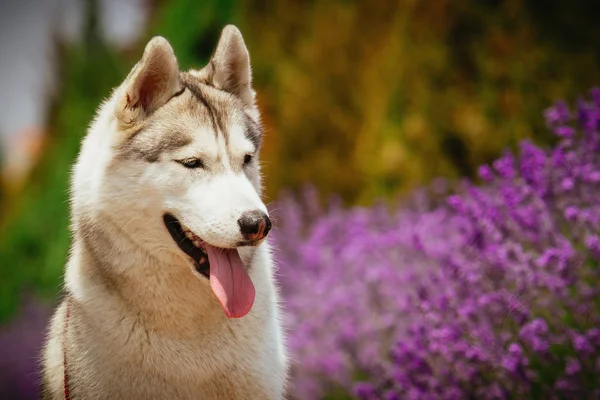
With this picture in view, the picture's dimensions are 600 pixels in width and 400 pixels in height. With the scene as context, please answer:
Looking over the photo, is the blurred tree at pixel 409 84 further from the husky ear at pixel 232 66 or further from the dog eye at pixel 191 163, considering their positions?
the dog eye at pixel 191 163

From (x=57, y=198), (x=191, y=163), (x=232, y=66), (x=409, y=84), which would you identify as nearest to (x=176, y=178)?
(x=191, y=163)

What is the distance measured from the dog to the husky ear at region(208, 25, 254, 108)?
0.88ft

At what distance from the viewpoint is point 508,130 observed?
21.6ft

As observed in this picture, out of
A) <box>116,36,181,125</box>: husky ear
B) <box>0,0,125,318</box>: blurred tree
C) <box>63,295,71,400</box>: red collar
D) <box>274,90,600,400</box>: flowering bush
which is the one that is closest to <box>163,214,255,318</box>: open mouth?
<box>116,36,181,125</box>: husky ear

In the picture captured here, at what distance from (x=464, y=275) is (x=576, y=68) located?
341 centimetres

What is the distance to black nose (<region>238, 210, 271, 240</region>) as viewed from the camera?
2.49 m

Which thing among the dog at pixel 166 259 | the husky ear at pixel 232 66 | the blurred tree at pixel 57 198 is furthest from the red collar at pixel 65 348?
the blurred tree at pixel 57 198

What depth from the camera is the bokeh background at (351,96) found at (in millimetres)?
6602

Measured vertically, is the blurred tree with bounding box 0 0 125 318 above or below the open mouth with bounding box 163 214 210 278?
below

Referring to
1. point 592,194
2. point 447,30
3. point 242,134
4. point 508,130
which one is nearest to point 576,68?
point 508,130

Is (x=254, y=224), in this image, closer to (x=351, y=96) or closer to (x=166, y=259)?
(x=166, y=259)

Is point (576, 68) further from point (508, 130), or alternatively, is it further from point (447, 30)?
point (447, 30)

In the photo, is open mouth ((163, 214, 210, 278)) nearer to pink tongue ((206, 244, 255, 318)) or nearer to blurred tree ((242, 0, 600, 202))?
pink tongue ((206, 244, 255, 318))

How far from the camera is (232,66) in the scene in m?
3.15
